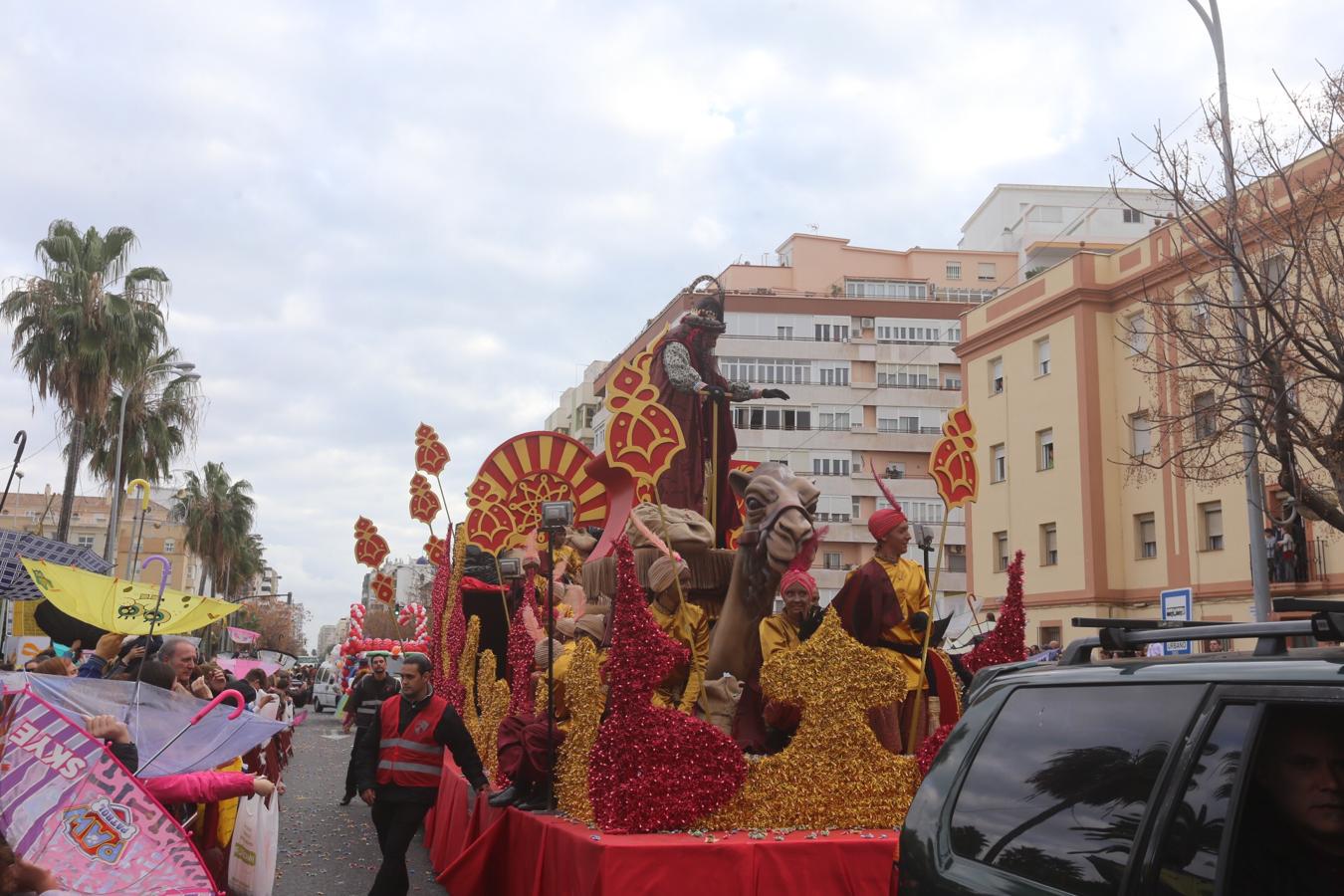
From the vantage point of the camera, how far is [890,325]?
53844 millimetres

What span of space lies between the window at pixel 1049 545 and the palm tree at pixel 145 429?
22.5m

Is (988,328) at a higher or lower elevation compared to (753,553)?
higher

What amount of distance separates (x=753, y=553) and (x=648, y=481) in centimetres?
81

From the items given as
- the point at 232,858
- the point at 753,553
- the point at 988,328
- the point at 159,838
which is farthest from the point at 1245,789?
the point at 988,328

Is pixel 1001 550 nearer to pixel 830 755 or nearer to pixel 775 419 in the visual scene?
pixel 775 419

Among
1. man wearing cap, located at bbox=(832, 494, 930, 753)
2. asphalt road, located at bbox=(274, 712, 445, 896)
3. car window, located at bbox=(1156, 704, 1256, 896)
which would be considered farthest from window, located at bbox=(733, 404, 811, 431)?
car window, located at bbox=(1156, 704, 1256, 896)

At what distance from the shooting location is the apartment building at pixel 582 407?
7131cm

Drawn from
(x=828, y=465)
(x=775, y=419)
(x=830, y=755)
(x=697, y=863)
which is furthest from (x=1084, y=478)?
(x=697, y=863)

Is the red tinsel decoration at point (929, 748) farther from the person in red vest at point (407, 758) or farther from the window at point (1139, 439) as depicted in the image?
the window at point (1139, 439)

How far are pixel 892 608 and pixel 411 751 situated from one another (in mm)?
3143

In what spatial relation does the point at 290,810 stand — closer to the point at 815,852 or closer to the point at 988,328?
the point at 815,852

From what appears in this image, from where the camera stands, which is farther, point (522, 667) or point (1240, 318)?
point (1240, 318)

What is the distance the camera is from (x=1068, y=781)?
2834 mm

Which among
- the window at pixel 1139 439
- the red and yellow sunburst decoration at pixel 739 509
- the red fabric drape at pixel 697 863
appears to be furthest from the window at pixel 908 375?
the red fabric drape at pixel 697 863
